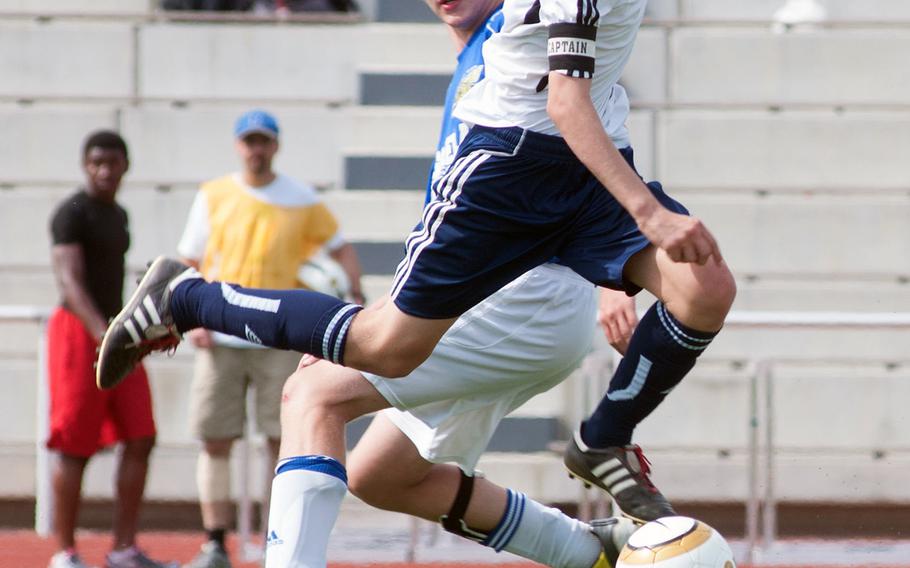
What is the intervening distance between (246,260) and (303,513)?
3.45 meters

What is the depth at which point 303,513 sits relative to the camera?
4102mm

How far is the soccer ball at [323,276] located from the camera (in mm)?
7329

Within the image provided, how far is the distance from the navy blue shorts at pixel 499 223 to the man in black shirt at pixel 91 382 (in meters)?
3.25

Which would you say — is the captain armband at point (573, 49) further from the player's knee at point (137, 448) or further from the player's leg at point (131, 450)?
the player's knee at point (137, 448)

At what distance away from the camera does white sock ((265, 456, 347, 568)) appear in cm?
409

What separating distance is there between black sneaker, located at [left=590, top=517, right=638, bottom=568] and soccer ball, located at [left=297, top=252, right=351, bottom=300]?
8.58 ft

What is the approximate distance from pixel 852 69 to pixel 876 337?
285 centimetres

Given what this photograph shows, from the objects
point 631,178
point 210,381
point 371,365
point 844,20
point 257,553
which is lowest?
point 257,553

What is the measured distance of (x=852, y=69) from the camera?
9781 millimetres

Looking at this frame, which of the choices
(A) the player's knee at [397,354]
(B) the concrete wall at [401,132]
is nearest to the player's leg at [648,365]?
(A) the player's knee at [397,354]

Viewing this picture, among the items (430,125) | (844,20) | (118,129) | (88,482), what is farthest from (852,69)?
(88,482)

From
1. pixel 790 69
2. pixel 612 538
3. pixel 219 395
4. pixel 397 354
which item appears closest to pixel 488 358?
pixel 397 354

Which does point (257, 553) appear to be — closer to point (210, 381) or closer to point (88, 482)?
point (210, 381)

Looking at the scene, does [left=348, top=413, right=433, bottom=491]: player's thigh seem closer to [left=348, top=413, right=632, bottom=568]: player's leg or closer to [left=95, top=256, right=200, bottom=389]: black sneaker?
[left=348, top=413, right=632, bottom=568]: player's leg
